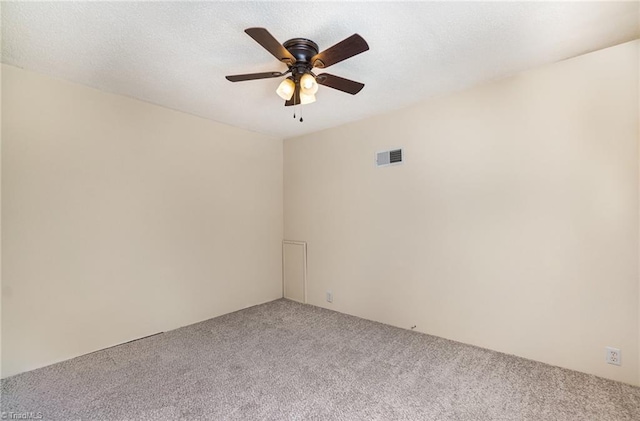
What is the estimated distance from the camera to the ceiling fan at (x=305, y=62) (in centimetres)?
160

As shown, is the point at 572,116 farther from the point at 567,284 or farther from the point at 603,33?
the point at 567,284

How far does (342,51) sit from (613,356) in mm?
2761

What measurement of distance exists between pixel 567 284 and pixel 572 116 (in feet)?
4.17

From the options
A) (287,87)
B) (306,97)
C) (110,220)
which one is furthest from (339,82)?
(110,220)

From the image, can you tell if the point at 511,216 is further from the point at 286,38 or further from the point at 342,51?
the point at 286,38

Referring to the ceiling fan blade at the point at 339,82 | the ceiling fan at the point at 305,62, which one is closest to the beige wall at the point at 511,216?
the ceiling fan blade at the point at 339,82

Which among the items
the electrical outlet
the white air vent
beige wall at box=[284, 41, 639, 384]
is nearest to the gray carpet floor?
the electrical outlet

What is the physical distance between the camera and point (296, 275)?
13.2 feet

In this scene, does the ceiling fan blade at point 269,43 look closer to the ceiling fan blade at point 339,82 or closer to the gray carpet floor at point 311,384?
the ceiling fan blade at point 339,82

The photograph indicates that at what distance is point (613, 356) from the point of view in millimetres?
2006

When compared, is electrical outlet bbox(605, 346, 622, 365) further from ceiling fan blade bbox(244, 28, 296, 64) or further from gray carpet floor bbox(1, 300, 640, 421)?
ceiling fan blade bbox(244, 28, 296, 64)

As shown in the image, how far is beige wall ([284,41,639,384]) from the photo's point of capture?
6.59ft

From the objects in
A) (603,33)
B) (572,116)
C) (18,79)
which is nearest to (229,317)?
(18,79)

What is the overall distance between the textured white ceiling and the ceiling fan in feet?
0.28
